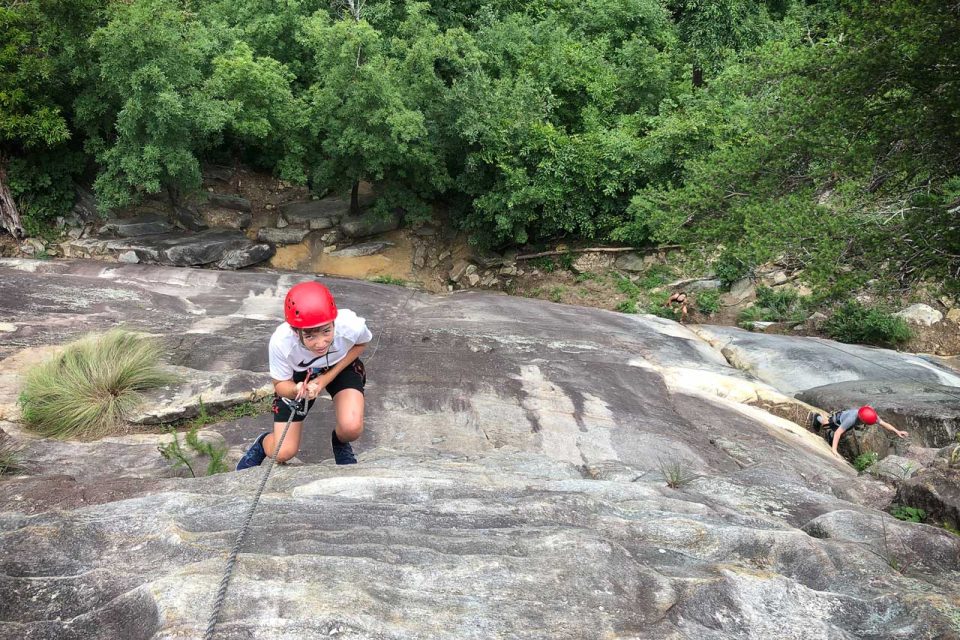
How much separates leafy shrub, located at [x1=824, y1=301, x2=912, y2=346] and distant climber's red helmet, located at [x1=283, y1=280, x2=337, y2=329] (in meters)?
12.9

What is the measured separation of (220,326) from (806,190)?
7906 mm

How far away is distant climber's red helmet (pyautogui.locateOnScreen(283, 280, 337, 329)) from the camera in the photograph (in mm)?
4090

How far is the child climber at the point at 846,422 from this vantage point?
8055mm

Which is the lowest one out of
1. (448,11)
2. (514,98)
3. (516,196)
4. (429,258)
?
(429,258)

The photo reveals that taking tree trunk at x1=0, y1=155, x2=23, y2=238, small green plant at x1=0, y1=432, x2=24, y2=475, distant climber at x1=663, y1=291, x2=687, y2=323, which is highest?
tree trunk at x1=0, y1=155, x2=23, y2=238

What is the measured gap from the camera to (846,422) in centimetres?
831

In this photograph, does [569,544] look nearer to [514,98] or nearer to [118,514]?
[118,514]

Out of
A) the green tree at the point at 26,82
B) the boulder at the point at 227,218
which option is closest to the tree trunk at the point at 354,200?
the boulder at the point at 227,218

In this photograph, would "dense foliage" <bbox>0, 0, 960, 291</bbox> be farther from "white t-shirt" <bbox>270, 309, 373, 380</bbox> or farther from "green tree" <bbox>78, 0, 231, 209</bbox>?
"white t-shirt" <bbox>270, 309, 373, 380</bbox>

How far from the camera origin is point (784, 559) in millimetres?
3559

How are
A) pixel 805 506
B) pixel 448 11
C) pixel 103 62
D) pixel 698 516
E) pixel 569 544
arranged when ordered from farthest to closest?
pixel 448 11, pixel 103 62, pixel 805 506, pixel 698 516, pixel 569 544

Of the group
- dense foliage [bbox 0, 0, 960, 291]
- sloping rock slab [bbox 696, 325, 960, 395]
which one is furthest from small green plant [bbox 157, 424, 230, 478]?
sloping rock slab [bbox 696, 325, 960, 395]

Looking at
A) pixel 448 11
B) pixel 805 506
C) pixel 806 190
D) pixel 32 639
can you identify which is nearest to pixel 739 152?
pixel 806 190

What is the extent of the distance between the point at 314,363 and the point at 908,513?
168 inches
